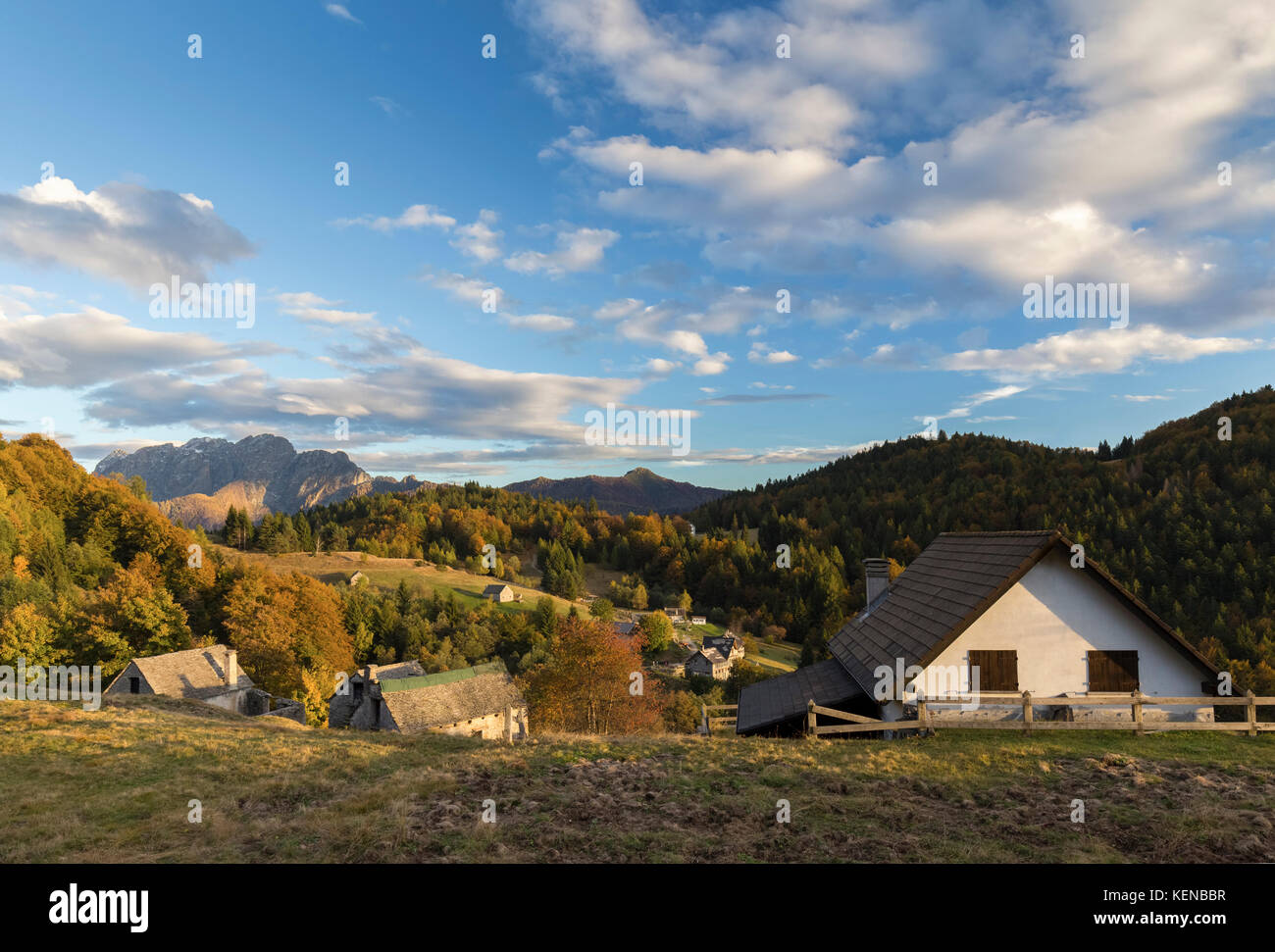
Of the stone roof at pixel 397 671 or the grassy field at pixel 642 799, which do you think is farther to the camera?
the stone roof at pixel 397 671

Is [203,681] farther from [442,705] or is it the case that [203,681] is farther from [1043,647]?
[1043,647]

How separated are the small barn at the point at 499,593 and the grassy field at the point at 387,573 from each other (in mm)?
1276

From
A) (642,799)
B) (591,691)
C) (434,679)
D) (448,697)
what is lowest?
(448,697)

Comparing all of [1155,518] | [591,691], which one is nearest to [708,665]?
[591,691]

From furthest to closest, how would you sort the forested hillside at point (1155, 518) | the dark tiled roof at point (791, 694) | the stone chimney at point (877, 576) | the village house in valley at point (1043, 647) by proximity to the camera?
the forested hillside at point (1155, 518) < the stone chimney at point (877, 576) < the dark tiled roof at point (791, 694) < the village house in valley at point (1043, 647)

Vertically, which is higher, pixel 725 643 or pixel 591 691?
pixel 591 691

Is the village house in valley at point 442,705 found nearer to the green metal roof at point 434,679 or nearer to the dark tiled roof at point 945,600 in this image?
the green metal roof at point 434,679

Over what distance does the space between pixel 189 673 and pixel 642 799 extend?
47958 millimetres

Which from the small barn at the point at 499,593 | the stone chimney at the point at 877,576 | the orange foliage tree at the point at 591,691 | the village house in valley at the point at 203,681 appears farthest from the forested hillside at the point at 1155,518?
the village house in valley at the point at 203,681

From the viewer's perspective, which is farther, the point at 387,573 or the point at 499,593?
the point at 387,573

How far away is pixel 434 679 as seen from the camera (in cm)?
Answer: 4497

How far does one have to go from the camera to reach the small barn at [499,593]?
104312mm
